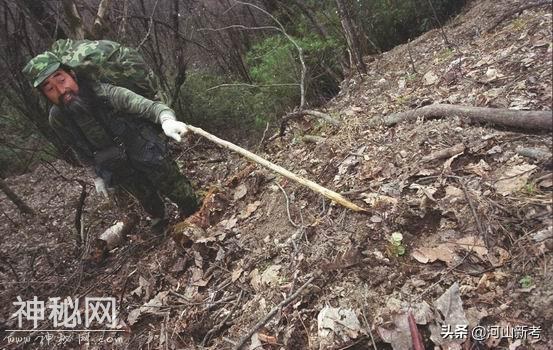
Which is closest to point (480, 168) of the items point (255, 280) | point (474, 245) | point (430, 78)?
point (474, 245)

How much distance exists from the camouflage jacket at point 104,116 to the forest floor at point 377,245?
120cm

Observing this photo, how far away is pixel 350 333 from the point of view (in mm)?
2434

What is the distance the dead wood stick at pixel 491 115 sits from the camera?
271 centimetres

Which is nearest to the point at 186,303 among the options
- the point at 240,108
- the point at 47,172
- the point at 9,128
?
the point at 240,108

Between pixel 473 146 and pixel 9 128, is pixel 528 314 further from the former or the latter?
pixel 9 128

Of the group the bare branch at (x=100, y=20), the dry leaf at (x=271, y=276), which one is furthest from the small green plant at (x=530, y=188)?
the bare branch at (x=100, y=20)

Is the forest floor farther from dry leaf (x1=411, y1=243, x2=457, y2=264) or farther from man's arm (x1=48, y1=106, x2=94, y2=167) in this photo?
man's arm (x1=48, y1=106, x2=94, y2=167)

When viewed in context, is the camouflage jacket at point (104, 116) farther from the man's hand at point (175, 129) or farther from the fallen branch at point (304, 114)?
the fallen branch at point (304, 114)

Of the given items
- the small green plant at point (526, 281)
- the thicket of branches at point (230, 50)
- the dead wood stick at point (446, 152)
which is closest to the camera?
the small green plant at point (526, 281)

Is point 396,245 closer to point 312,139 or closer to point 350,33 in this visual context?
point 312,139

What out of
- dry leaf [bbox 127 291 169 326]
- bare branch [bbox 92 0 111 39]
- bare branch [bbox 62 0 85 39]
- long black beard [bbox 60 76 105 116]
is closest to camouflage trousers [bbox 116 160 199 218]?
long black beard [bbox 60 76 105 116]

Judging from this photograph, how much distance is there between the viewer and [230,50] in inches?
352

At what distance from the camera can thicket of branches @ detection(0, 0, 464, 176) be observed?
6441 mm

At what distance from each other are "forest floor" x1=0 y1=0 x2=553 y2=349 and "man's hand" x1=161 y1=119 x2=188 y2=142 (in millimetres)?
1058
